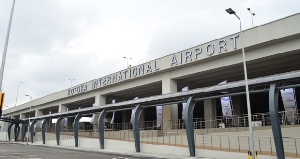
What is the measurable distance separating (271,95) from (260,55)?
8.57 metres

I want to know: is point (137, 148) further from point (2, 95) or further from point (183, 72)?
point (2, 95)

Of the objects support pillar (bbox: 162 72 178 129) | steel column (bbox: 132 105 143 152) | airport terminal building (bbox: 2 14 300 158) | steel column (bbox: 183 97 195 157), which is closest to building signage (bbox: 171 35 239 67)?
airport terminal building (bbox: 2 14 300 158)

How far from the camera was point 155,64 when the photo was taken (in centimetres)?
3612

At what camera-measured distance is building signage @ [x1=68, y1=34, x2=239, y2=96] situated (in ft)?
96.4

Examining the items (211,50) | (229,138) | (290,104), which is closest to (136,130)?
(229,138)

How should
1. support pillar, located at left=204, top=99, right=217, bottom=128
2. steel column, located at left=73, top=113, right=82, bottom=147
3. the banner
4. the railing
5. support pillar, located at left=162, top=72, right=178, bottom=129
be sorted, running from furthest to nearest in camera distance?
steel column, located at left=73, top=113, right=82, bottom=147 → support pillar, located at left=204, top=99, right=217, bottom=128 → support pillar, located at left=162, top=72, right=178, bottom=129 → the banner → the railing

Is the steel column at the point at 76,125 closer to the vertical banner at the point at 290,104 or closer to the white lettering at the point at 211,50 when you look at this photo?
the white lettering at the point at 211,50

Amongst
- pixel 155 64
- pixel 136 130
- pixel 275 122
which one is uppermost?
pixel 155 64

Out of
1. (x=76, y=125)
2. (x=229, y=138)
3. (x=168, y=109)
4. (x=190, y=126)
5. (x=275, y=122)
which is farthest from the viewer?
(x=76, y=125)

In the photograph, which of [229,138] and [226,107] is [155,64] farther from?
[229,138]

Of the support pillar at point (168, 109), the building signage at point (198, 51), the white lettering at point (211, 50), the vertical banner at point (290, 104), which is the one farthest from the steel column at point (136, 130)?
the vertical banner at point (290, 104)

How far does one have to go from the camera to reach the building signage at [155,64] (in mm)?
29389

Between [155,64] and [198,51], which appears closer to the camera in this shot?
[198,51]

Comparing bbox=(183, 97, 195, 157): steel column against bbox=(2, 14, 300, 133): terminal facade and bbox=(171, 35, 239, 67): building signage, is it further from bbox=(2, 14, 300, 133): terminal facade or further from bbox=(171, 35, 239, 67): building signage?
bbox=(171, 35, 239, 67): building signage
